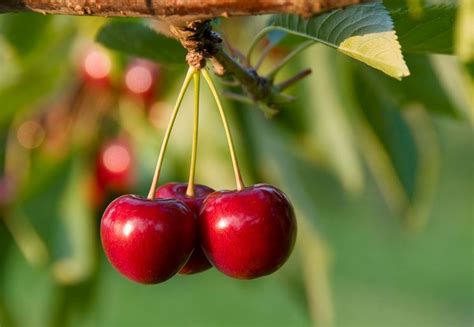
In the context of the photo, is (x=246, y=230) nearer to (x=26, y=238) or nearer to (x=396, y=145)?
(x=396, y=145)

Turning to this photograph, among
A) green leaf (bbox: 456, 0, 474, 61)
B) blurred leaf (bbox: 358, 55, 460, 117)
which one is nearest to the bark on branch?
green leaf (bbox: 456, 0, 474, 61)

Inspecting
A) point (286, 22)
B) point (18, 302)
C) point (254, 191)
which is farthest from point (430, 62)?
point (18, 302)

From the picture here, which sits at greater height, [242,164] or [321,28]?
[321,28]

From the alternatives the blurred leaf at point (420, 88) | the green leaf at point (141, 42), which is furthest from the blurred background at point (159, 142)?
the green leaf at point (141, 42)

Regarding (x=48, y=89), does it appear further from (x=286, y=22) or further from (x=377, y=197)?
(x=286, y=22)

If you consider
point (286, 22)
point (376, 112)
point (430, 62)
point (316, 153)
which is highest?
point (286, 22)

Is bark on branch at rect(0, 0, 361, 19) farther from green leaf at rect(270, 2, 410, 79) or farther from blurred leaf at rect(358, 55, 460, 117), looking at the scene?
blurred leaf at rect(358, 55, 460, 117)
